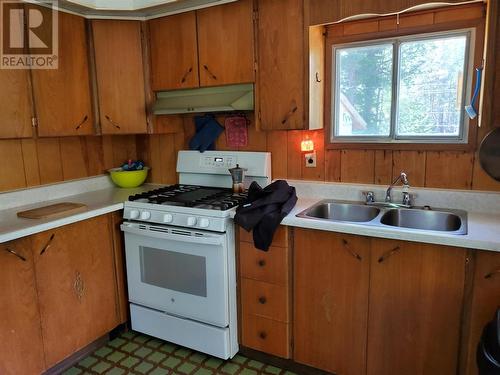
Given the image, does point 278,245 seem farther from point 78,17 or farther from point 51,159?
point 78,17

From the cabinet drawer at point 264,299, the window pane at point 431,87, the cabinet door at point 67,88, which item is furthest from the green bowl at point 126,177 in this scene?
the window pane at point 431,87

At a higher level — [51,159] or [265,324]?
[51,159]

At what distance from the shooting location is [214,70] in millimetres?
2453

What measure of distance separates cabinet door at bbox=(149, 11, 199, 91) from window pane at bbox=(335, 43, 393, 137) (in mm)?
964

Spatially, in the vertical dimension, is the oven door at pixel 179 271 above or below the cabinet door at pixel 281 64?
below

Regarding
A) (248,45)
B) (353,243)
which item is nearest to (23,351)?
(353,243)

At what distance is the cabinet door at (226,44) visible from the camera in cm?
230

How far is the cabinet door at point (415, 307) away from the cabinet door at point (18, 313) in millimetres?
1755

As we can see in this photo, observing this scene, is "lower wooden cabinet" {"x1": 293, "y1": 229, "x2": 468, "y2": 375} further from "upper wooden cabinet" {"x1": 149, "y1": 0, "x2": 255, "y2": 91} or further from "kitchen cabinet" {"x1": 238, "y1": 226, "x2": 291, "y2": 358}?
"upper wooden cabinet" {"x1": 149, "y1": 0, "x2": 255, "y2": 91}

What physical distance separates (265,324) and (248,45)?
1.68 meters

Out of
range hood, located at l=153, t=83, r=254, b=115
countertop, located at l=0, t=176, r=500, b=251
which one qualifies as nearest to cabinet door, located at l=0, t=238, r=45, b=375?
countertop, located at l=0, t=176, r=500, b=251

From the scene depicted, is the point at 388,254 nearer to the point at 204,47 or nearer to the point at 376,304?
the point at 376,304

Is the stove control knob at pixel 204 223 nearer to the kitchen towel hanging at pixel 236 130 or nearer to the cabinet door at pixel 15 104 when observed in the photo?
the kitchen towel hanging at pixel 236 130

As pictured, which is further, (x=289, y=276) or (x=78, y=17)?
(x=78, y=17)
